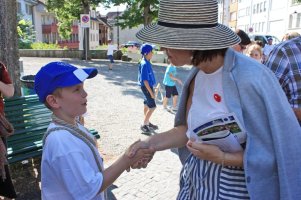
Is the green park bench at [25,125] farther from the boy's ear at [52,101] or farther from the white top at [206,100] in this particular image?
the white top at [206,100]

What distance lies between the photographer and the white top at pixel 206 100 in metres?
1.74

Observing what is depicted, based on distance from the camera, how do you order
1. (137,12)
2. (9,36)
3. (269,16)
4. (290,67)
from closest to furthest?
(290,67) → (9,36) → (137,12) → (269,16)

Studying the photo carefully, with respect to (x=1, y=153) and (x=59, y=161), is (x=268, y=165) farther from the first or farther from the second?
(x=1, y=153)

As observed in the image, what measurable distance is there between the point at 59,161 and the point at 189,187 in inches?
30.2

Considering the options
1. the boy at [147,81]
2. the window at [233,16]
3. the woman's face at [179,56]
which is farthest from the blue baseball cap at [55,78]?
the window at [233,16]

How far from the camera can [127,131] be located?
7.06 metres

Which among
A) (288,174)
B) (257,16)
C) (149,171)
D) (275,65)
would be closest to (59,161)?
(288,174)

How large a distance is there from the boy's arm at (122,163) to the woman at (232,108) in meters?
0.38

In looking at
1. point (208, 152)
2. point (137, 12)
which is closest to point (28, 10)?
point (137, 12)

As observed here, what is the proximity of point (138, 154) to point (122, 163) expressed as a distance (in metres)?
0.13

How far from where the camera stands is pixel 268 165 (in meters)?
1.62

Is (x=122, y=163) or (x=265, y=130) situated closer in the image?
(x=265, y=130)

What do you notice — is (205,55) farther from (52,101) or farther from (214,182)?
(52,101)

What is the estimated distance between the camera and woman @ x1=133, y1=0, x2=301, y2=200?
159 cm
